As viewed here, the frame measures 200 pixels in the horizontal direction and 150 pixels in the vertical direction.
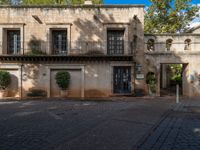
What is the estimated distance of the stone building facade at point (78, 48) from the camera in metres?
20.7

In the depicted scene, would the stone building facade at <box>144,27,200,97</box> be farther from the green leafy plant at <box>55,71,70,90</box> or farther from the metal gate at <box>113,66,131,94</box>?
the green leafy plant at <box>55,71,70,90</box>

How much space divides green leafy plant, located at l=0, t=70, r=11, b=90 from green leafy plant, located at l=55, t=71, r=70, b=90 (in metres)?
3.93

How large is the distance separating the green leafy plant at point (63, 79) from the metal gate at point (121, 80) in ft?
12.9

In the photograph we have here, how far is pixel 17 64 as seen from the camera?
68.1 ft

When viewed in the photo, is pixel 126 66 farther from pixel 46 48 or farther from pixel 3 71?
pixel 3 71

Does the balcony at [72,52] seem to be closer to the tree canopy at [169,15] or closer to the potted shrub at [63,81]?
the potted shrub at [63,81]

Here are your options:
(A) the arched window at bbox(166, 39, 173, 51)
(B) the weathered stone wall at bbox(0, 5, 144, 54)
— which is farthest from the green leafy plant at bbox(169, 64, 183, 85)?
(B) the weathered stone wall at bbox(0, 5, 144, 54)

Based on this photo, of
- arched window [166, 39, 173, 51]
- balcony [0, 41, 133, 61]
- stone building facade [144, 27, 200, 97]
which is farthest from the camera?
arched window [166, 39, 173, 51]

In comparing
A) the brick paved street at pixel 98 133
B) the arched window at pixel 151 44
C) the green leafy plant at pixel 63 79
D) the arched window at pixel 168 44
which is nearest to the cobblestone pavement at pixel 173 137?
the brick paved street at pixel 98 133

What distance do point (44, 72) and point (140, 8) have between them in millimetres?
9801

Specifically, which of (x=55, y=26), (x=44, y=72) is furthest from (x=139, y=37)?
(x=44, y=72)

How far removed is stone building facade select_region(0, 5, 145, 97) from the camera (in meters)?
20.7

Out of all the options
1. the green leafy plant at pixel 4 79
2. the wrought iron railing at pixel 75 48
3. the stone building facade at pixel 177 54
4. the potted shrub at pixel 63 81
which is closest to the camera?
the green leafy plant at pixel 4 79

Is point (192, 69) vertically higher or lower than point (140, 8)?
lower
